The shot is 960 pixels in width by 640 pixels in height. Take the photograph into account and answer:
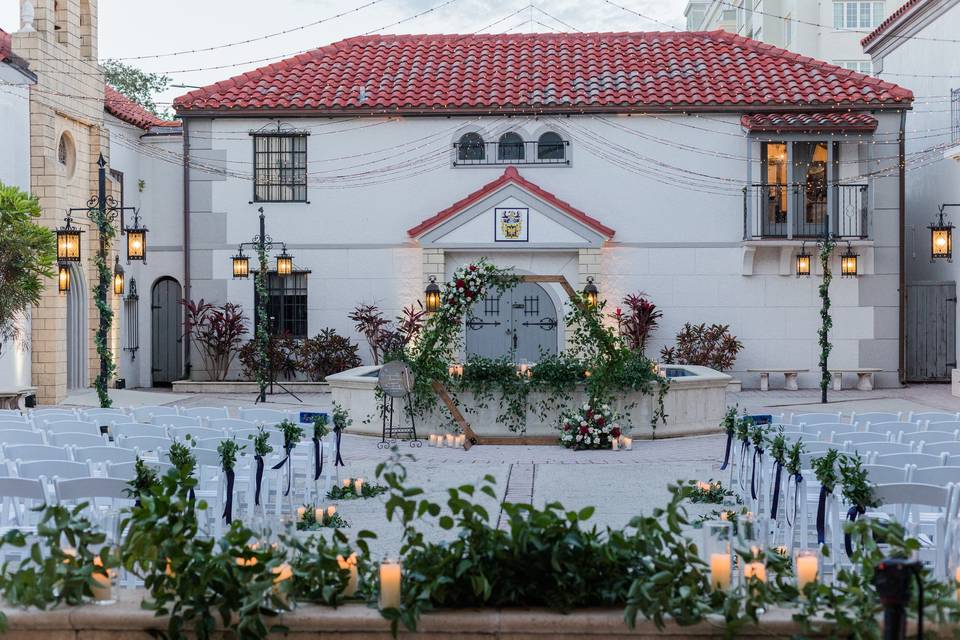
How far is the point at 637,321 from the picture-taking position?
23.5 m

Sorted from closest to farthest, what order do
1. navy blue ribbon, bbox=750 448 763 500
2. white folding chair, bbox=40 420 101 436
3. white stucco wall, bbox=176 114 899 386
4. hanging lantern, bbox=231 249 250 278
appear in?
1. navy blue ribbon, bbox=750 448 763 500
2. white folding chair, bbox=40 420 101 436
3. hanging lantern, bbox=231 249 250 278
4. white stucco wall, bbox=176 114 899 386

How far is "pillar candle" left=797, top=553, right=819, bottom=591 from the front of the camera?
4.62 meters

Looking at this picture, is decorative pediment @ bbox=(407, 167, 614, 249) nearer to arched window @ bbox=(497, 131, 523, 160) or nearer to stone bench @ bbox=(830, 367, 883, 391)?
arched window @ bbox=(497, 131, 523, 160)

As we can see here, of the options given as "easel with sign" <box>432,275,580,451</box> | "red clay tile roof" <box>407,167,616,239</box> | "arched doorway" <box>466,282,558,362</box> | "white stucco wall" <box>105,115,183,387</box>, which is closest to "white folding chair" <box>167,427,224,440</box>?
"easel with sign" <box>432,275,580,451</box>

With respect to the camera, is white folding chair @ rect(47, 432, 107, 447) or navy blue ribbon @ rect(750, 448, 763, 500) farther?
navy blue ribbon @ rect(750, 448, 763, 500)

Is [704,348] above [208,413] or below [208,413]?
above

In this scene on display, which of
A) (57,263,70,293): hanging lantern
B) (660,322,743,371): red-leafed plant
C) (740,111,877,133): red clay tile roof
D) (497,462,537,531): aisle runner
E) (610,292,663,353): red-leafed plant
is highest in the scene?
(740,111,877,133): red clay tile roof

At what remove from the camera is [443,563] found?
4.58 metres

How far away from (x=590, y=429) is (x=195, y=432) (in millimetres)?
6274

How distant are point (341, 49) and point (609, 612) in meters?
25.0

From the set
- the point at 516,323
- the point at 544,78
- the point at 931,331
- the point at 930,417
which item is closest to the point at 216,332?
the point at 516,323

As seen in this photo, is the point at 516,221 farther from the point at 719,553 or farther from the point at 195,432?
the point at 719,553

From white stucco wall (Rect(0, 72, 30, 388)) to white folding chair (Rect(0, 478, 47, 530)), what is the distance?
11336 millimetres

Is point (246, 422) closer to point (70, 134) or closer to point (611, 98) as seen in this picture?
point (70, 134)
